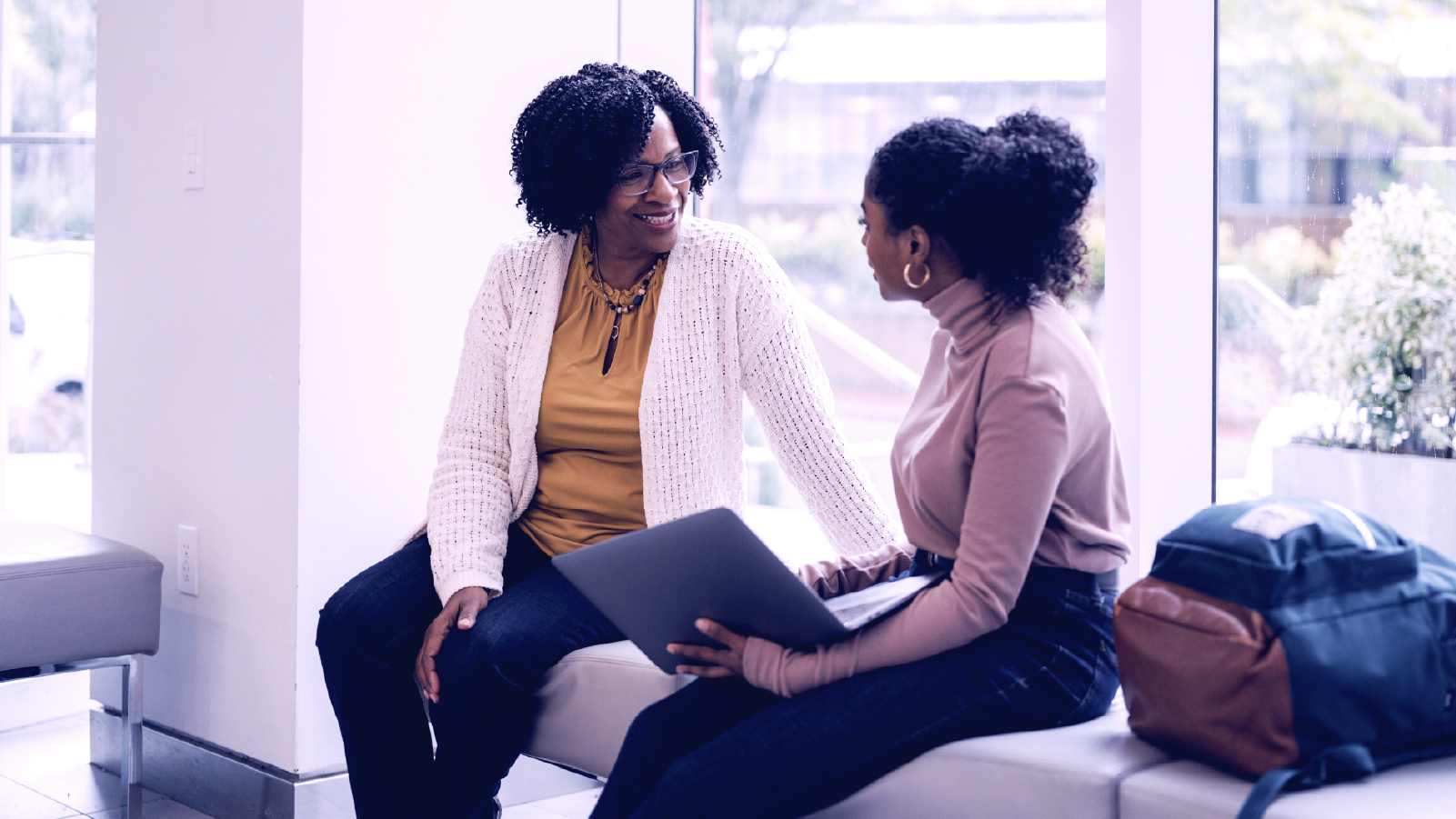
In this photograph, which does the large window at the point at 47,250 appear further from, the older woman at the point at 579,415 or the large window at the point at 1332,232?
the large window at the point at 1332,232

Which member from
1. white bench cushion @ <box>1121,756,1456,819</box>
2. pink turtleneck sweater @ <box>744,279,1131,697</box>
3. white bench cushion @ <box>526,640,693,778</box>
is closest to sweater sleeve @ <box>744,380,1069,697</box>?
pink turtleneck sweater @ <box>744,279,1131,697</box>

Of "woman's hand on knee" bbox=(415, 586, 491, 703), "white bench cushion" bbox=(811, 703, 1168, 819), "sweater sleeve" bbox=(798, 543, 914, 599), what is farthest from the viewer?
"woman's hand on knee" bbox=(415, 586, 491, 703)

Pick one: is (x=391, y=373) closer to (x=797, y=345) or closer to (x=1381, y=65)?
(x=797, y=345)

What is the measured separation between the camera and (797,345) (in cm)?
190

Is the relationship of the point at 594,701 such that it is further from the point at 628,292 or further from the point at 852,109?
the point at 852,109

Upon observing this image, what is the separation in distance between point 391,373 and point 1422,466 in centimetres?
165

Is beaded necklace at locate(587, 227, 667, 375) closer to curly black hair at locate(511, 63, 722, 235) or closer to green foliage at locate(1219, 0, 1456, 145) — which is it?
curly black hair at locate(511, 63, 722, 235)

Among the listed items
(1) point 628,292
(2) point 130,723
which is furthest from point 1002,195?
(2) point 130,723

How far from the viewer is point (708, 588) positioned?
1.39m

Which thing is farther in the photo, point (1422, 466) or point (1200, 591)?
point (1422, 466)

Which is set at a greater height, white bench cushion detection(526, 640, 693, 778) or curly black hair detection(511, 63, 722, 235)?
curly black hair detection(511, 63, 722, 235)

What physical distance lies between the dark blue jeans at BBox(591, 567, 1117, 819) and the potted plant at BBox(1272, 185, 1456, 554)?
2.46ft

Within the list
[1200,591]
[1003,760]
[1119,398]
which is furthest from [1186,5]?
[1003,760]

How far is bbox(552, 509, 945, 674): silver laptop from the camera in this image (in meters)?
1.30
